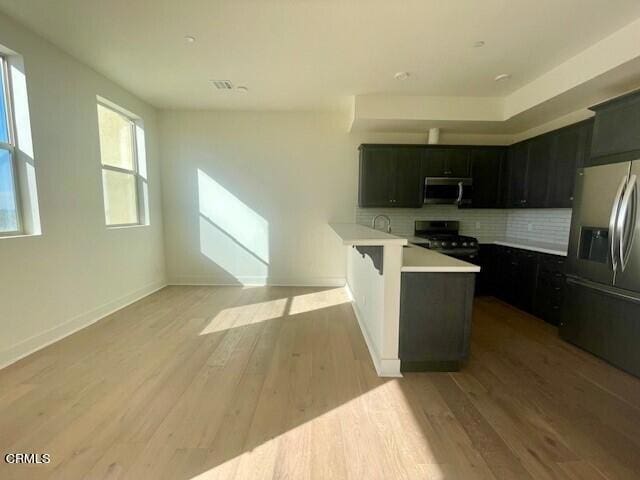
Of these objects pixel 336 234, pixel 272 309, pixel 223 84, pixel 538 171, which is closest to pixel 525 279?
pixel 538 171

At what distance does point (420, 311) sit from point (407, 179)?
2.71 m

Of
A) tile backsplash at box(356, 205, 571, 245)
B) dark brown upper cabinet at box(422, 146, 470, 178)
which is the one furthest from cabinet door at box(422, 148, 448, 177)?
tile backsplash at box(356, 205, 571, 245)

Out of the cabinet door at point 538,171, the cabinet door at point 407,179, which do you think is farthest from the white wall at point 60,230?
the cabinet door at point 538,171

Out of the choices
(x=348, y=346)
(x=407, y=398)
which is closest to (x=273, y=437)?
(x=407, y=398)

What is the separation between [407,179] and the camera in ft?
14.7

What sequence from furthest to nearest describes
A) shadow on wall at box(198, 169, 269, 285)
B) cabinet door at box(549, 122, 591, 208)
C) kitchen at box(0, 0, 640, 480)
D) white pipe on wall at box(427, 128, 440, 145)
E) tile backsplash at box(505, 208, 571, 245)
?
1. shadow on wall at box(198, 169, 269, 285)
2. white pipe on wall at box(427, 128, 440, 145)
3. tile backsplash at box(505, 208, 571, 245)
4. cabinet door at box(549, 122, 591, 208)
5. kitchen at box(0, 0, 640, 480)

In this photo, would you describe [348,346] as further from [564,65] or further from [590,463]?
[564,65]

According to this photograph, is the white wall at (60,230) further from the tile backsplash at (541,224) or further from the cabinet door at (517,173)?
the tile backsplash at (541,224)

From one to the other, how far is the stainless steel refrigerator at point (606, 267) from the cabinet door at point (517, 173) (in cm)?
144

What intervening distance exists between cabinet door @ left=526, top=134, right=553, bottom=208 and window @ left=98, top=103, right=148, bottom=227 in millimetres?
5689

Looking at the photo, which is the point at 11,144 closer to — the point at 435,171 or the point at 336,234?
the point at 336,234

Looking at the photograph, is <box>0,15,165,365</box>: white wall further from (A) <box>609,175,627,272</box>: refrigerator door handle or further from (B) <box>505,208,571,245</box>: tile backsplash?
(B) <box>505,208,571,245</box>: tile backsplash

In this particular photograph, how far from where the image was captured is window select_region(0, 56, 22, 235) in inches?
98.2

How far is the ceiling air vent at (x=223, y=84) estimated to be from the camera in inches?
140
